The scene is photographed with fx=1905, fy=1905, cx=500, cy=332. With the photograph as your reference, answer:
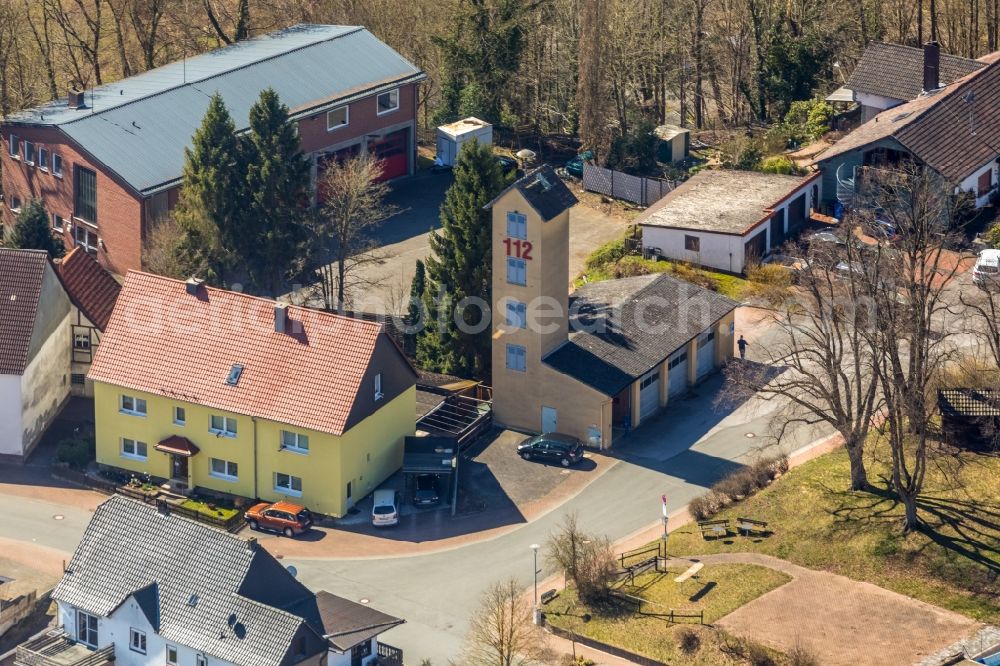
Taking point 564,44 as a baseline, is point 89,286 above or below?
below

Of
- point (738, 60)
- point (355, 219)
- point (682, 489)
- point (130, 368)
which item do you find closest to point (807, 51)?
point (738, 60)

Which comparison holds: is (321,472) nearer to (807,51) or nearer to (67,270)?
(67,270)

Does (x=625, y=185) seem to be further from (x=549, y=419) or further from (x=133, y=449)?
(x=133, y=449)

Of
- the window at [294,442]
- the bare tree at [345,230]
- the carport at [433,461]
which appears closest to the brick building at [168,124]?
the bare tree at [345,230]

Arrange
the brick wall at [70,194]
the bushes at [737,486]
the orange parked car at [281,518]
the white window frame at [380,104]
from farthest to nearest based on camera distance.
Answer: the white window frame at [380,104] → the brick wall at [70,194] → the orange parked car at [281,518] → the bushes at [737,486]

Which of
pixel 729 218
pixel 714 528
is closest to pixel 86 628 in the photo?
pixel 714 528

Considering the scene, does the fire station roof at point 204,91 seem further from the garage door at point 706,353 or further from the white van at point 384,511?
the garage door at point 706,353

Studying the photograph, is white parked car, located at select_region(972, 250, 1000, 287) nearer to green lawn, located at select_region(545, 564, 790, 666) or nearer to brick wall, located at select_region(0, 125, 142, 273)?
green lawn, located at select_region(545, 564, 790, 666)
